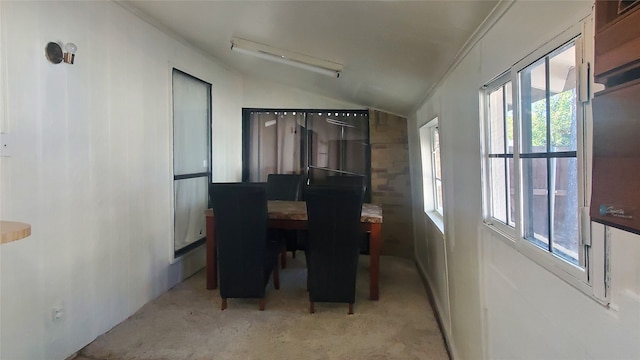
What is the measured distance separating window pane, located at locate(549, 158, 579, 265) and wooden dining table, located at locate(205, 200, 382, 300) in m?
2.10

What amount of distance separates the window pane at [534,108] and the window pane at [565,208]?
0.12 metres

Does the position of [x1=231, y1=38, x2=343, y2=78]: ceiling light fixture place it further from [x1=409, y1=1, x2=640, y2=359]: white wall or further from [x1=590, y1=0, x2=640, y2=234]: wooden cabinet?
[x1=590, y1=0, x2=640, y2=234]: wooden cabinet

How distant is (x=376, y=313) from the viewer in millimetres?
3031

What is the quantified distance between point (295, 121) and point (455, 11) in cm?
393

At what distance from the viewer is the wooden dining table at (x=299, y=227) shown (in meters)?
3.23

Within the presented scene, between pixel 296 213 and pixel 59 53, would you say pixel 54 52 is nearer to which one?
pixel 59 53

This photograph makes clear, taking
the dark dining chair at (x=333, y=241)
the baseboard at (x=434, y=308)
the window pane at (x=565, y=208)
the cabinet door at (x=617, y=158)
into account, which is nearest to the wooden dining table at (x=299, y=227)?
the dark dining chair at (x=333, y=241)

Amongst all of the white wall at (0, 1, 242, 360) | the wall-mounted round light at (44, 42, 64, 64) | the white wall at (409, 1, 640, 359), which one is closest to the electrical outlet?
the white wall at (0, 1, 242, 360)

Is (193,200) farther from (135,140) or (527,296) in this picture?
(527,296)

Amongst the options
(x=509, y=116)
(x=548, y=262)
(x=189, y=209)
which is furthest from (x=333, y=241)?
(x=548, y=262)

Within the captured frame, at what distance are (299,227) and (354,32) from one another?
1851mm

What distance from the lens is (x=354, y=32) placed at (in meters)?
2.17

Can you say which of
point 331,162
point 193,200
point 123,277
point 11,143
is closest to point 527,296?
point 11,143

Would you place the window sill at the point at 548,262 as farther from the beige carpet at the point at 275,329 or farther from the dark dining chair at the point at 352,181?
the dark dining chair at the point at 352,181
